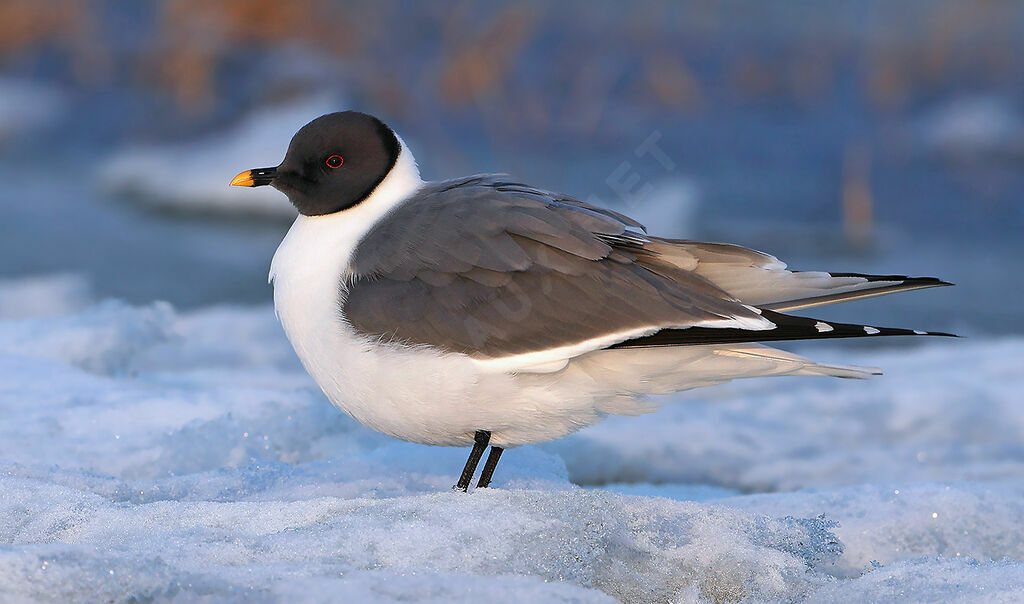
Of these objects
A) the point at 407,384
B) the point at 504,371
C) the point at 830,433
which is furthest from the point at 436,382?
the point at 830,433

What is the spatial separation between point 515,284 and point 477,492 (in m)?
0.57

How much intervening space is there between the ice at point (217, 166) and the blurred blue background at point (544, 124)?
0.02 metres

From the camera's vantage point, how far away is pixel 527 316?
3305 millimetres

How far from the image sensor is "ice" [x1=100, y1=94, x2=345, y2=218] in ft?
32.6

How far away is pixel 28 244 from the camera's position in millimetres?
8875

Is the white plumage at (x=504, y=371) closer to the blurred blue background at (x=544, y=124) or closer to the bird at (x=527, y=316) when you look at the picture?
the bird at (x=527, y=316)

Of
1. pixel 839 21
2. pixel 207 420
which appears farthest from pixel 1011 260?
pixel 207 420

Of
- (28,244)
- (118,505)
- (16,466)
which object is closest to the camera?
(118,505)

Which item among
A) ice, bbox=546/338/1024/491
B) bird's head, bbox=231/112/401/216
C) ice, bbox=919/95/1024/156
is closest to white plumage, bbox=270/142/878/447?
bird's head, bbox=231/112/401/216

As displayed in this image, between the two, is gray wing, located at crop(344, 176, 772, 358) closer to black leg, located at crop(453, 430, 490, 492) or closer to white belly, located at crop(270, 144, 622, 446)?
white belly, located at crop(270, 144, 622, 446)

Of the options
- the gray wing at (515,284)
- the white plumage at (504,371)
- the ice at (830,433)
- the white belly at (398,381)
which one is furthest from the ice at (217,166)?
the gray wing at (515,284)

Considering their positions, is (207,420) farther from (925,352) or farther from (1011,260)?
(1011,260)

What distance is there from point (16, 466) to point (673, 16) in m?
11.0

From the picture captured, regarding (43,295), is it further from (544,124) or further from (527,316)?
(527,316)
